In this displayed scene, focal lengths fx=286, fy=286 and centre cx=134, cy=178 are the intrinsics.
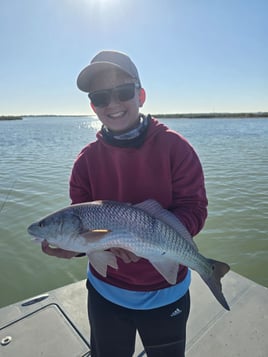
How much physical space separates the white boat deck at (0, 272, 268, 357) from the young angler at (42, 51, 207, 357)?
891 mm

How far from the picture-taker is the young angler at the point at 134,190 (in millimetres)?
2234

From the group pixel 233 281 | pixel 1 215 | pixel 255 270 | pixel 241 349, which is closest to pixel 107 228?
pixel 241 349

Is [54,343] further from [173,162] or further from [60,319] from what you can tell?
[173,162]

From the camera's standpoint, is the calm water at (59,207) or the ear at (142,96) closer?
the ear at (142,96)

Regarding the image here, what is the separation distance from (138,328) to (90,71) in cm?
210

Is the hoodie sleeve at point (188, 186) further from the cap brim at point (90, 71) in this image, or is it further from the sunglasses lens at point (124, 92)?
the cap brim at point (90, 71)

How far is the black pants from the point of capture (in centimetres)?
223

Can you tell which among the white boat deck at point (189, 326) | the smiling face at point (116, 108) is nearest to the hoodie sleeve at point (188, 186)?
the smiling face at point (116, 108)

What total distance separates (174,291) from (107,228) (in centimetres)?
76

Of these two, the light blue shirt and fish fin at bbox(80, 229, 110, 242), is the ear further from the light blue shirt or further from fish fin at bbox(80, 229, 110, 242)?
the light blue shirt

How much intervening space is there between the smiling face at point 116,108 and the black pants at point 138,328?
4.70ft

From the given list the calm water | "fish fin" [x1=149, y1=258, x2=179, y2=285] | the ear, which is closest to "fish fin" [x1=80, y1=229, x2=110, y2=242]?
"fish fin" [x1=149, y1=258, x2=179, y2=285]

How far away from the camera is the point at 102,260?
2170mm

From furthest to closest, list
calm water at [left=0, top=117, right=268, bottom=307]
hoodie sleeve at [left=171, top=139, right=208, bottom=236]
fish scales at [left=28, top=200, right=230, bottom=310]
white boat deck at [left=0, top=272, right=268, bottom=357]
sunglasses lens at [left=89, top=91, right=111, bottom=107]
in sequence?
calm water at [left=0, top=117, right=268, bottom=307] → white boat deck at [left=0, top=272, right=268, bottom=357] → sunglasses lens at [left=89, top=91, right=111, bottom=107] → hoodie sleeve at [left=171, top=139, right=208, bottom=236] → fish scales at [left=28, top=200, right=230, bottom=310]
